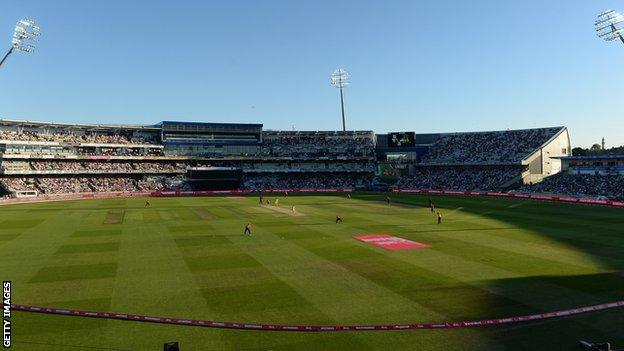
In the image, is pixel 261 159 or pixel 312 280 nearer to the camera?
pixel 312 280

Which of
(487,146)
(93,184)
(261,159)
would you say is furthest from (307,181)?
(93,184)

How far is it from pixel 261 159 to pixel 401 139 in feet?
113

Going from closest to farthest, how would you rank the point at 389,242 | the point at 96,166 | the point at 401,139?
the point at 389,242, the point at 96,166, the point at 401,139

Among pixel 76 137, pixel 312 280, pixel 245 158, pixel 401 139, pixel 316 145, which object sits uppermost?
pixel 76 137

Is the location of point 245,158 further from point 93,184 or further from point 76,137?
point 76,137

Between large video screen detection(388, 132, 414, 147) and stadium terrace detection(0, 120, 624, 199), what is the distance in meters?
0.24

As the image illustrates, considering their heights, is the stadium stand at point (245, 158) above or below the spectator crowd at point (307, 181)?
above

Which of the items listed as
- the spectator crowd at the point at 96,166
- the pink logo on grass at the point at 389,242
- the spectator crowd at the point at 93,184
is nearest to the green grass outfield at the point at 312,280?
the pink logo on grass at the point at 389,242

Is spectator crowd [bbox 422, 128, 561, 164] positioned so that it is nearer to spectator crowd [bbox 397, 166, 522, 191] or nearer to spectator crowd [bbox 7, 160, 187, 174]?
spectator crowd [bbox 397, 166, 522, 191]

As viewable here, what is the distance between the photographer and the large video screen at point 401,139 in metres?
109

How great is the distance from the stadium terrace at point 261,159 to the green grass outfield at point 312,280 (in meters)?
48.7

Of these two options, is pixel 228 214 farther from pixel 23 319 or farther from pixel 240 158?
pixel 240 158

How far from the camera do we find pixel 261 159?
112 m

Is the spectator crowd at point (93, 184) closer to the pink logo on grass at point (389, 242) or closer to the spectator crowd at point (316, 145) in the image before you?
the spectator crowd at point (316, 145)
